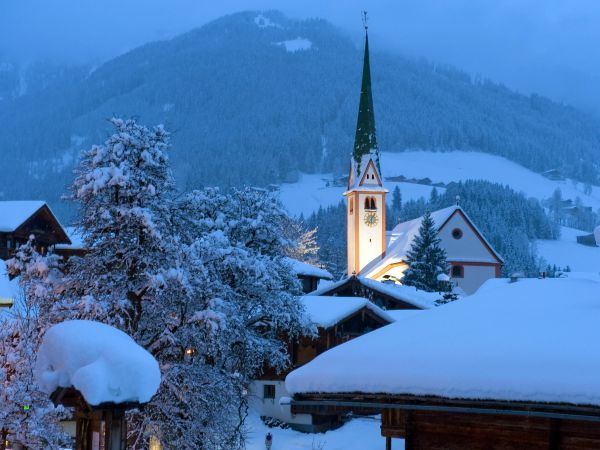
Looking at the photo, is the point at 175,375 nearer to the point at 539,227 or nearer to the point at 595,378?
the point at 595,378

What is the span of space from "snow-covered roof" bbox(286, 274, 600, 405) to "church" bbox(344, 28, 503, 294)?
63.3 m

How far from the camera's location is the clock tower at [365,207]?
8119cm

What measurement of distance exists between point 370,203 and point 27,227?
1766 inches

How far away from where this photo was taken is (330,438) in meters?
35.5

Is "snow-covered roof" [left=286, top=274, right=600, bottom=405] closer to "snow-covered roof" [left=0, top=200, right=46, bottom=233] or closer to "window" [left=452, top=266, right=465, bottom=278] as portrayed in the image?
"snow-covered roof" [left=0, top=200, right=46, bottom=233]

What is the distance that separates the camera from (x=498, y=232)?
416 ft

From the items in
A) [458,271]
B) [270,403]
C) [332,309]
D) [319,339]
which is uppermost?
[458,271]

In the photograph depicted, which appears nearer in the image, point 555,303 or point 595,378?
point 595,378

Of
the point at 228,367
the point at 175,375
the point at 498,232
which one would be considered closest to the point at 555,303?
the point at 175,375

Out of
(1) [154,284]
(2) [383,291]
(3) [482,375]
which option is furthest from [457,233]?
(3) [482,375]

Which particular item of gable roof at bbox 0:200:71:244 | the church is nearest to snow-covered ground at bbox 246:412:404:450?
gable roof at bbox 0:200:71:244

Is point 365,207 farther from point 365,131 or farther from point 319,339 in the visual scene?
point 319,339

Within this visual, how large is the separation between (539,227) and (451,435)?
153450mm

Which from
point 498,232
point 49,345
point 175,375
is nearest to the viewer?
point 49,345
